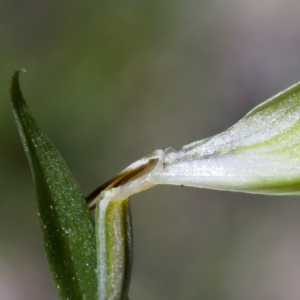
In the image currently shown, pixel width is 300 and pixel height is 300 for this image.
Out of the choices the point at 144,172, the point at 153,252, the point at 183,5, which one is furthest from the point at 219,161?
the point at 183,5

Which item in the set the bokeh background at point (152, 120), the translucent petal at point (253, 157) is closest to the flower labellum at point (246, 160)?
the translucent petal at point (253, 157)

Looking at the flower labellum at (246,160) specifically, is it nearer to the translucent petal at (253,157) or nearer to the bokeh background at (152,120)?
the translucent petal at (253,157)

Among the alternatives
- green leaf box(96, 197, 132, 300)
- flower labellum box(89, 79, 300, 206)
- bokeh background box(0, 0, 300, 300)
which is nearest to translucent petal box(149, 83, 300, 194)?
flower labellum box(89, 79, 300, 206)

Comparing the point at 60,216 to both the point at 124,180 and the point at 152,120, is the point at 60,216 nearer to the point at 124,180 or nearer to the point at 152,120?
the point at 124,180

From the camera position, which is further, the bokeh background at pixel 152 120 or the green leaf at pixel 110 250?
the bokeh background at pixel 152 120

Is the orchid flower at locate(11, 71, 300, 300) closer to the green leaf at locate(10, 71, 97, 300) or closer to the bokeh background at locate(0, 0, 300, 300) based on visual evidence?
the green leaf at locate(10, 71, 97, 300)

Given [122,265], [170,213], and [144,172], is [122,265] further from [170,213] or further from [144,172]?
[170,213]
